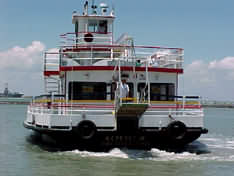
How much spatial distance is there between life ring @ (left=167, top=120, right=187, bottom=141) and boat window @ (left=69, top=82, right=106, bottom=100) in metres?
2.66

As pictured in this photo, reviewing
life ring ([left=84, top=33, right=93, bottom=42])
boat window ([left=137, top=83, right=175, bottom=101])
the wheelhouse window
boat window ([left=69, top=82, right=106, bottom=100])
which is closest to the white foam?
boat window ([left=69, top=82, right=106, bottom=100])

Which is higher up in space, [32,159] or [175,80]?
[175,80]

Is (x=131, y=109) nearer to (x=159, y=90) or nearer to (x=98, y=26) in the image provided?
(x=159, y=90)

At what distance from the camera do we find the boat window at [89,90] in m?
15.4

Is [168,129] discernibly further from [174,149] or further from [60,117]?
[60,117]

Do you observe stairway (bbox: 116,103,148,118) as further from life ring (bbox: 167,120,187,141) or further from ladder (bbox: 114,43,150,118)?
life ring (bbox: 167,120,187,141)

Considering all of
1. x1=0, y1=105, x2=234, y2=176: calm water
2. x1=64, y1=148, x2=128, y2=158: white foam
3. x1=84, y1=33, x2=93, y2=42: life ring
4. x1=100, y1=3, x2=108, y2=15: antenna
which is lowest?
x1=0, y1=105, x2=234, y2=176: calm water

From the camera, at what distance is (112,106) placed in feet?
47.8

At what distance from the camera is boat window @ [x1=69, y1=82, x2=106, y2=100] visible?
15.4 meters

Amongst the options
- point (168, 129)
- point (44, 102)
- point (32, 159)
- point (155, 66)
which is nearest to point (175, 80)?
point (155, 66)

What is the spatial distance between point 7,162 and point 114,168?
3.68 meters

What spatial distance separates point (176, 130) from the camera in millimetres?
14453

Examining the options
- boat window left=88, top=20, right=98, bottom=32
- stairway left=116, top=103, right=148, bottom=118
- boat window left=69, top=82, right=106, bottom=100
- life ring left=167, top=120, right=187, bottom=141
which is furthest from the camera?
boat window left=88, top=20, right=98, bottom=32

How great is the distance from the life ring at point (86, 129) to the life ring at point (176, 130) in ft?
8.23
